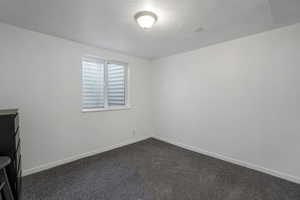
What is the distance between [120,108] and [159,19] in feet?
7.02

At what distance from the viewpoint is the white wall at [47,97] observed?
199 centimetres

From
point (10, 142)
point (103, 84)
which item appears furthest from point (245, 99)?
point (10, 142)

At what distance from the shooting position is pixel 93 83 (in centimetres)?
297

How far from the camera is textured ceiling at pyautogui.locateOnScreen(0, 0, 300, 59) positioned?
5.08ft

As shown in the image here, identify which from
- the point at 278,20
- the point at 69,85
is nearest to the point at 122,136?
the point at 69,85


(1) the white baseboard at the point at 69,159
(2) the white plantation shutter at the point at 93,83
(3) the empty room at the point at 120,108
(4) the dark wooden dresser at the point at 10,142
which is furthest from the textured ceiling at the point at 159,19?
(1) the white baseboard at the point at 69,159

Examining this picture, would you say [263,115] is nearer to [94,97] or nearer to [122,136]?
[122,136]

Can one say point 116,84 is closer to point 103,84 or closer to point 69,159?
point 103,84

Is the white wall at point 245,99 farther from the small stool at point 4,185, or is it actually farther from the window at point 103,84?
the small stool at point 4,185

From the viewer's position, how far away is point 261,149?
7.36ft

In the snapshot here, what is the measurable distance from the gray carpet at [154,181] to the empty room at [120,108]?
17mm

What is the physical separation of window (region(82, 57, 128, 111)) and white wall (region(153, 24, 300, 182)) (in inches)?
52.4

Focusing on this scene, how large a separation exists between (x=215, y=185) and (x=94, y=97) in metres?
2.74

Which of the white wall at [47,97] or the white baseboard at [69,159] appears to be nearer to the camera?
the white wall at [47,97]
